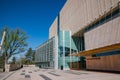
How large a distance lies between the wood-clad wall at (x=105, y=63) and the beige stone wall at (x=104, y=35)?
2548mm

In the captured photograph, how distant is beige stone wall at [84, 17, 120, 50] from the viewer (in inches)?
954

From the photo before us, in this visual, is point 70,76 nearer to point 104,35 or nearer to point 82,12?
point 104,35

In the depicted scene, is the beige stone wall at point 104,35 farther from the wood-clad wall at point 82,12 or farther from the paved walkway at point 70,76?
the paved walkway at point 70,76

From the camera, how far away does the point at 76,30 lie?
135 feet

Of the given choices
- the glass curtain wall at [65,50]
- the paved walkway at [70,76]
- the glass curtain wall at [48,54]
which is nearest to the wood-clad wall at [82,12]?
the glass curtain wall at [65,50]

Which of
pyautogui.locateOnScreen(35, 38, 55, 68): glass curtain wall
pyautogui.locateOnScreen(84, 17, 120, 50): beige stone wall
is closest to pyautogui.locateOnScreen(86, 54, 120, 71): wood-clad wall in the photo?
pyautogui.locateOnScreen(84, 17, 120, 50): beige stone wall

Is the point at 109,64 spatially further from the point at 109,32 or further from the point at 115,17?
the point at 115,17

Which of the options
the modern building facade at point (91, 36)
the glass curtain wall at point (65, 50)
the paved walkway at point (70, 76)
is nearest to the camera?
the paved walkway at point (70, 76)

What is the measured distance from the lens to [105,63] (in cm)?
2662

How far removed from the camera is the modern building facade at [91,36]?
24.7m

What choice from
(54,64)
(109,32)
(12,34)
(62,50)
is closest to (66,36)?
(62,50)

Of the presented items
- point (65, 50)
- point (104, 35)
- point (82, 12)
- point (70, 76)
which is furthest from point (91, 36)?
point (70, 76)

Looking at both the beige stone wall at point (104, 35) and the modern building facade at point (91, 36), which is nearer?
the beige stone wall at point (104, 35)

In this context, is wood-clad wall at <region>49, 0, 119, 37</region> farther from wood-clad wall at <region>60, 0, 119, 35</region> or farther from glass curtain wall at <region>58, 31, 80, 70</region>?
glass curtain wall at <region>58, 31, 80, 70</region>
